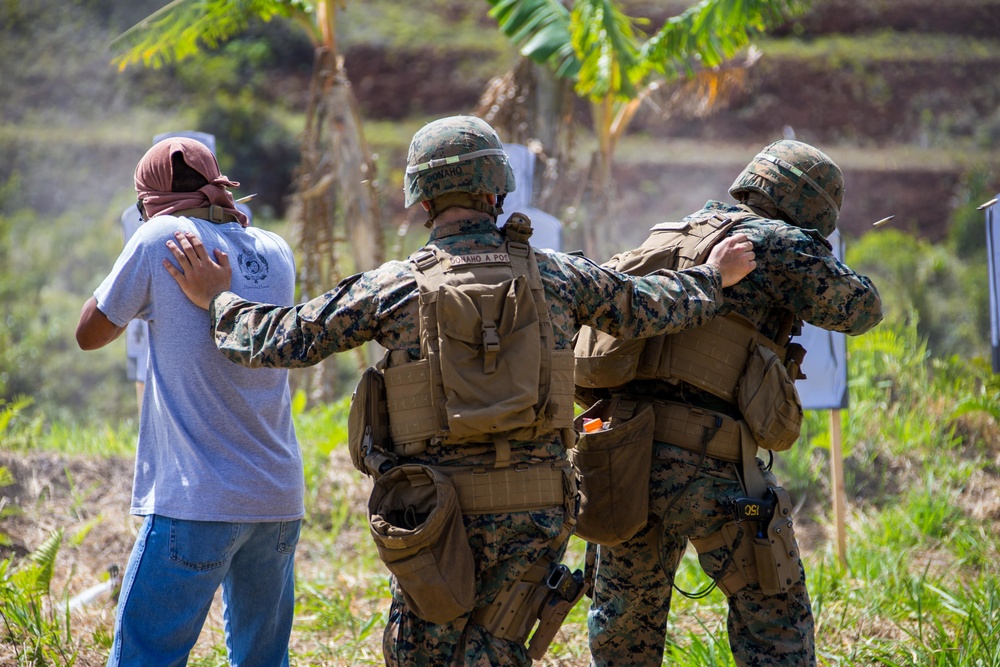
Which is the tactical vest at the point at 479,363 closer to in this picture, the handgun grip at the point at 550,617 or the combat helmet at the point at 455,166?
the combat helmet at the point at 455,166

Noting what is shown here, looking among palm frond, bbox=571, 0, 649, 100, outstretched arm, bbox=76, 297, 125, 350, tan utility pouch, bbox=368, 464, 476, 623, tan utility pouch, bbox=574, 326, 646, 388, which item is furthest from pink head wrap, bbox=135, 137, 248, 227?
palm frond, bbox=571, 0, 649, 100

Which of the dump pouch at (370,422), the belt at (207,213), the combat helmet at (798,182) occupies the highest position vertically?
the combat helmet at (798,182)

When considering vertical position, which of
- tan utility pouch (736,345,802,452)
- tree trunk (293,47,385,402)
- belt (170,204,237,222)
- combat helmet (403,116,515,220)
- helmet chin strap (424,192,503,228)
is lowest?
tan utility pouch (736,345,802,452)

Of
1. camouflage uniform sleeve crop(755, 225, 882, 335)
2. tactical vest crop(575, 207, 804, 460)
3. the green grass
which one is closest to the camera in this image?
camouflage uniform sleeve crop(755, 225, 882, 335)

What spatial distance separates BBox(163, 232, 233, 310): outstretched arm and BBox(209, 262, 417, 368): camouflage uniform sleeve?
0.17m

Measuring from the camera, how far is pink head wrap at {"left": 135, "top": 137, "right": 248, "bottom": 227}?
2939 mm

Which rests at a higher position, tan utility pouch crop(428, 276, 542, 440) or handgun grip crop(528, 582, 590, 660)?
tan utility pouch crop(428, 276, 542, 440)

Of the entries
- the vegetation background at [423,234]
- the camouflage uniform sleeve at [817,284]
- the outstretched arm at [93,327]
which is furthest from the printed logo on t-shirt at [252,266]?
the vegetation background at [423,234]

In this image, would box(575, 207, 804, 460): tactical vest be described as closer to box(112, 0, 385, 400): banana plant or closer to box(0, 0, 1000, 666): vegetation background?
box(0, 0, 1000, 666): vegetation background

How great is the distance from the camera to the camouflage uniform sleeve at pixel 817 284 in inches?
125

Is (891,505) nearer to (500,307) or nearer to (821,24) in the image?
(500,307)

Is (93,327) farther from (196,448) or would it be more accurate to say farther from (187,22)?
(187,22)

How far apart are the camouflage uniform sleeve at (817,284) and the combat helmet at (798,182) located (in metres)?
0.18

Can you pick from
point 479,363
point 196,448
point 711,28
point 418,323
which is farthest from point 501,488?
point 711,28
